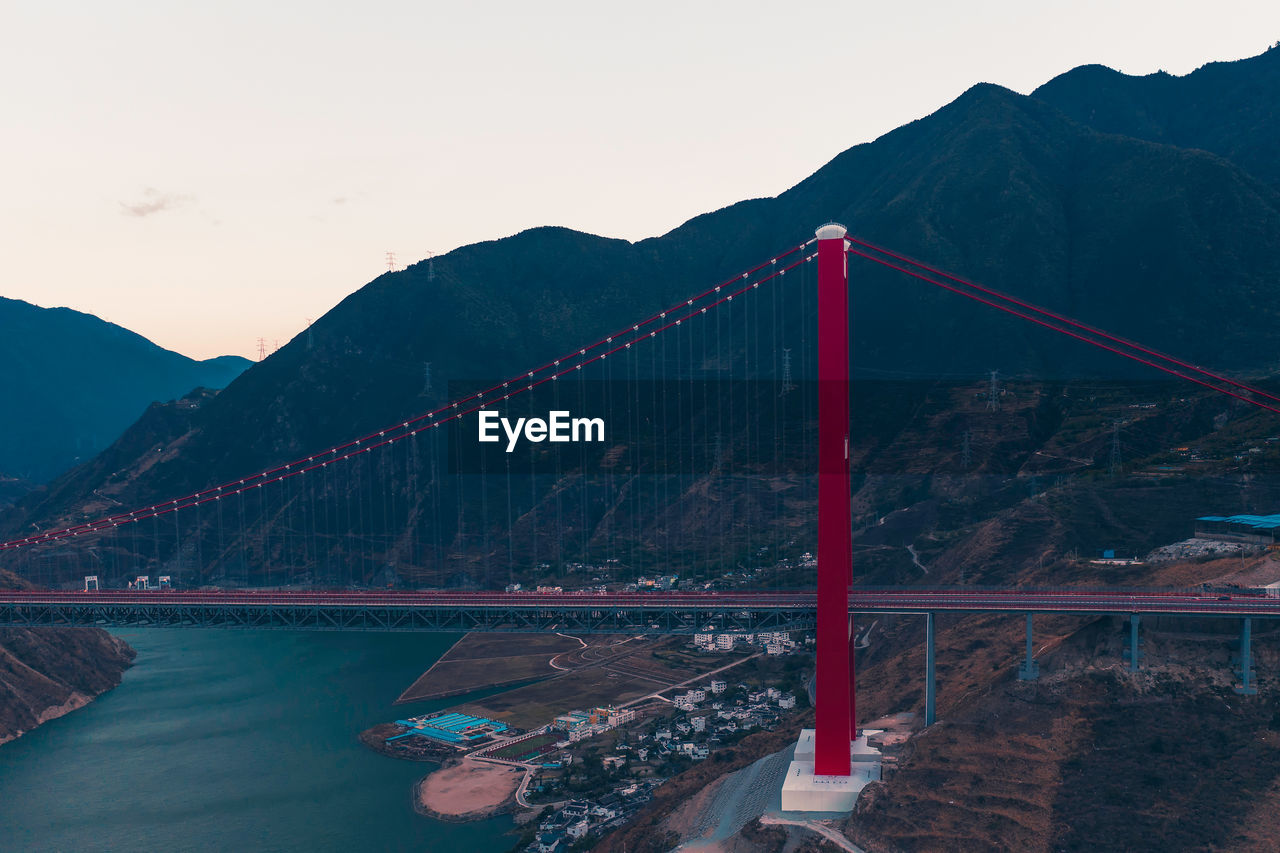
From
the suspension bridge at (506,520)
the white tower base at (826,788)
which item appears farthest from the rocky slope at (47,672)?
the white tower base at (826,788)

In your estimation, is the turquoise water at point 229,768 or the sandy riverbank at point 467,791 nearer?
the turquoise water at point 229,768

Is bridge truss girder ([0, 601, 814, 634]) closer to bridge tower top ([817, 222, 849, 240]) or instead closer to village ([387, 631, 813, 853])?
village ([387, 631, 813, 853])

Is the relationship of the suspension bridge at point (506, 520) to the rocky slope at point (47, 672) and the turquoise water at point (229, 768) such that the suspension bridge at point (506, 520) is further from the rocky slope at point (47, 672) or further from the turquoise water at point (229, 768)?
the turquoise water at point (229, 768)

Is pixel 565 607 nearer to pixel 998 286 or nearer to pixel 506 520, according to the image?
pixel 506 520

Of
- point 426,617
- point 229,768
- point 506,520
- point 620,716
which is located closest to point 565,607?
point 426,617

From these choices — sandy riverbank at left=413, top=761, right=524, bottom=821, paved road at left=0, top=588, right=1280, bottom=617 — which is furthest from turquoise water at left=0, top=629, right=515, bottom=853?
paved road at left=0, top=588, right=1280, bottom=617

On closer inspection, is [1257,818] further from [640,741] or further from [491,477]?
[491,477]

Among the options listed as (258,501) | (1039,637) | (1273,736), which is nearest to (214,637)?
(258,501)
